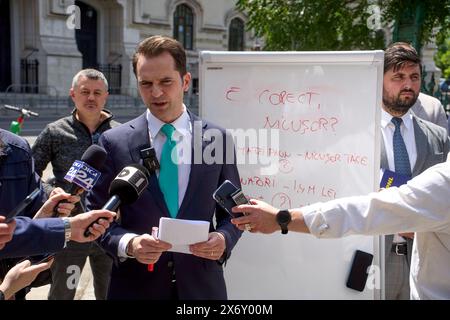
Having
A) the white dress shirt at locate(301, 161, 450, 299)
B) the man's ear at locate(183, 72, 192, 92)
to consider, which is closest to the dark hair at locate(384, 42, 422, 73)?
the man's ear at locate(183, 72, 192, 92)

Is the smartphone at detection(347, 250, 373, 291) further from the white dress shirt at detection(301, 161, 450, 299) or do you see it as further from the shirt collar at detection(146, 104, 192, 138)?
the shirt collar at detection(146, 104, 192, 138)

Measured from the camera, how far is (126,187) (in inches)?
86.3

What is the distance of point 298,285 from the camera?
11.4 feet

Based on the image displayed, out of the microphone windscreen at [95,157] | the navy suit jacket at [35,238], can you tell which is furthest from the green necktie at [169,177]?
the navy suit jacket at [35,238]

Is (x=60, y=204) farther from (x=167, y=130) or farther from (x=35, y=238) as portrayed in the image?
(x=167, y=130)

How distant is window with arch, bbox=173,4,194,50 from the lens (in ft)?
91.1

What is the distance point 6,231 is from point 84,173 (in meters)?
0.39

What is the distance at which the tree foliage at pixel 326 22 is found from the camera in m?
6.83

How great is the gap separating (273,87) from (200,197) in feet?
3.87

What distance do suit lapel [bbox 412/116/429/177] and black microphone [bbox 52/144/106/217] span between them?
6.29 ft

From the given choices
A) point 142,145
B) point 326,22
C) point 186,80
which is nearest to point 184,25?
point 326,22

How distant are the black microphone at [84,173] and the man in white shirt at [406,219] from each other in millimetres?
618
